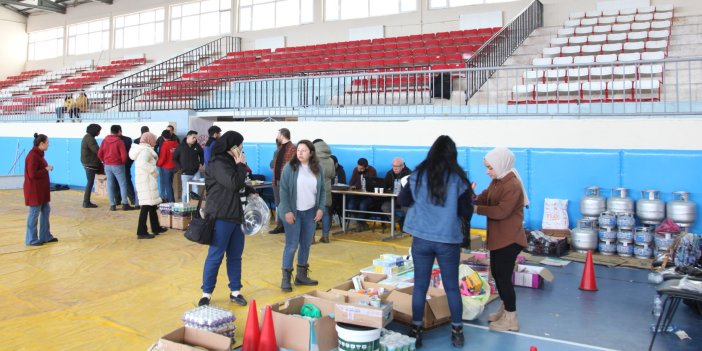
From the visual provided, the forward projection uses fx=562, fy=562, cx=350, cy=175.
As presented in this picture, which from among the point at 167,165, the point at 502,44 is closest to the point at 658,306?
the point at 167,165

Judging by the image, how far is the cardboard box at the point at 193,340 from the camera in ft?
10.7

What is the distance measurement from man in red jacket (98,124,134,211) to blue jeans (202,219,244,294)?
6.37 metres

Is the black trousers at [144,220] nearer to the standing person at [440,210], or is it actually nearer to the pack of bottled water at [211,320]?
the pack of bottled water at [211,320]

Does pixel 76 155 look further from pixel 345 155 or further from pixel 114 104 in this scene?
pixel 345 155

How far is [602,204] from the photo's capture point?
24.2 feet

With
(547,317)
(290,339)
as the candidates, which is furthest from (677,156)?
(290,339)

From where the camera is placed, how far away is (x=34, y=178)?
6.84 m

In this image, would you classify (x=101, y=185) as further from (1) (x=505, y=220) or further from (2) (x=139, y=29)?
(2) (x=139, y=29)

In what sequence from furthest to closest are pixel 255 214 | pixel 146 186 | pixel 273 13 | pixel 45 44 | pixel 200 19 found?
1. pixel 45 44
2. pixel 200 19
3. pixel 273 13
4. pixel 146 186
5. pixel 255 214

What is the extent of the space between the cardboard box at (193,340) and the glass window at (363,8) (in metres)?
15.0

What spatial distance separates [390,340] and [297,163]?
6.85ft

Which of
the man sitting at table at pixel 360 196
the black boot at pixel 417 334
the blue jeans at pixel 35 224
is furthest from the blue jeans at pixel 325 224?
the black boot at pixel 417 334

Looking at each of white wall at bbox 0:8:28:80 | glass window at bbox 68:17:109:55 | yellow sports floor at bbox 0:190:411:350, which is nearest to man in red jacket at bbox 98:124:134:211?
yellow sports floor at bbox 0:190:411:350

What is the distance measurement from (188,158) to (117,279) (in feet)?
13.7
